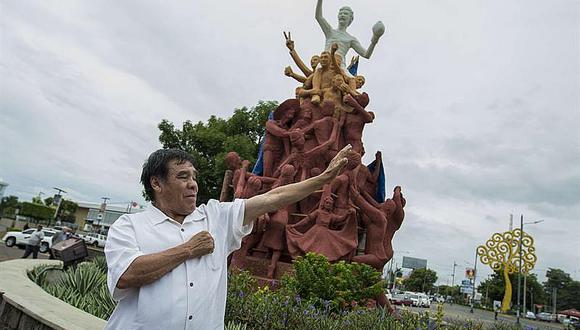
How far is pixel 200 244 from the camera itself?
180 cm

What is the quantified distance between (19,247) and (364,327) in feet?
69.9

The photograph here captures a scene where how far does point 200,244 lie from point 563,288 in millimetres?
70842

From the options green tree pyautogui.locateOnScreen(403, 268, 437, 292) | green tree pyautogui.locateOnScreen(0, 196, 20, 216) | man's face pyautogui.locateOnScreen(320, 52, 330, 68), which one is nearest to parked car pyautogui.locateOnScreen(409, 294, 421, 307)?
man's face pyautogui.locateOnScreen(320, 52, 330, 68)

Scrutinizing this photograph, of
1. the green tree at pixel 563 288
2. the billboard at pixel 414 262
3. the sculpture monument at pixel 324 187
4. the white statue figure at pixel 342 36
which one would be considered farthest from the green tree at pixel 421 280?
the sculpture monument at pixel 324 187

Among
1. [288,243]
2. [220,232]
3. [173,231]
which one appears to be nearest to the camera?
[173,231]

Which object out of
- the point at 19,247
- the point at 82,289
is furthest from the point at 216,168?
the point at 82,289

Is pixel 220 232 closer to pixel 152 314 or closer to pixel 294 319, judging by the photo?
pixel 152 314

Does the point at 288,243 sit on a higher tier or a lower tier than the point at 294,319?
higher

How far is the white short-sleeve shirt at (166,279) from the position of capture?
167 centimetres

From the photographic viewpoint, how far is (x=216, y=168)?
60.3 feet

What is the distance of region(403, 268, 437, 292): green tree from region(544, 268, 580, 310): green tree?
624 inches

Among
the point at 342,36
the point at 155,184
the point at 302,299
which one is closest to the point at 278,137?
the point at 342,36

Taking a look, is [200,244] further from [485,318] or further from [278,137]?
[485,318]

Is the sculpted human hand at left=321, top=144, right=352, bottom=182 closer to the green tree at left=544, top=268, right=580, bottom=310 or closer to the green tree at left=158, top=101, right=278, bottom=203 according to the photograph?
the green tree at left=158, top=101, right=278, bottom=203
